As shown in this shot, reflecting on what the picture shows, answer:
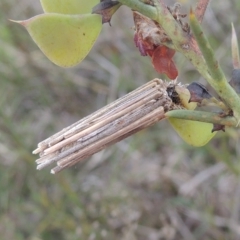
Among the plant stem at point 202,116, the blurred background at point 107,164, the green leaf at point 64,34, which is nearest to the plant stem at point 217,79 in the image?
the plant stem at point 202,116

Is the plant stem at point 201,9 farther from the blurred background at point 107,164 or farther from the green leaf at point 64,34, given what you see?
the blurred background at point 107,164

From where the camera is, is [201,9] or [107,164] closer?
[201,9]

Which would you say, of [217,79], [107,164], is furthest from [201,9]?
[107,164]

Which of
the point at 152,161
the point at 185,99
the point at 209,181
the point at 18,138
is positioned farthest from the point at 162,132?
the point at 185,99

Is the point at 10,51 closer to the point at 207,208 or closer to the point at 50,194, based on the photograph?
the point at 50,194

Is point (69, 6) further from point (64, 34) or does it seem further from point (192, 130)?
point (192, 130)
